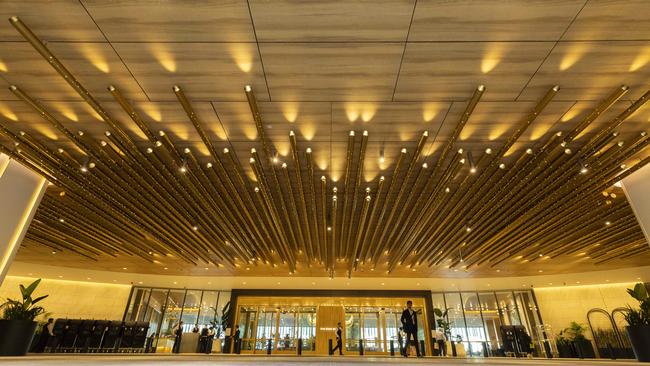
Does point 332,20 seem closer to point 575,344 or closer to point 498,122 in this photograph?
point 498,122

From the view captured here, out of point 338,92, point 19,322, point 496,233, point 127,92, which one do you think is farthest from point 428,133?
point 19,322

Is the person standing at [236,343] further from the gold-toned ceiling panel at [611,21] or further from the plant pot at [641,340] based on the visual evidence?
the gold-toned ceiling panel at [611,21]

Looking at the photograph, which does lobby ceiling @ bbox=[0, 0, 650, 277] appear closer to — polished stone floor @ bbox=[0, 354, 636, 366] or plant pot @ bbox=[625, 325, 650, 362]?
plant pot @ bbox=[625, 325, 650, 362]

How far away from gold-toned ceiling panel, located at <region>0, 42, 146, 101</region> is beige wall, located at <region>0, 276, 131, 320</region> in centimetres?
1683

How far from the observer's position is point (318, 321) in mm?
17688

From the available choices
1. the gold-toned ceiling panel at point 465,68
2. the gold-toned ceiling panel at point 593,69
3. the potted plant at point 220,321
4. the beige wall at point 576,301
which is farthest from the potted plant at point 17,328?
the beige wall at point 576,301

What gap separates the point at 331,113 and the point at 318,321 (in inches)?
609

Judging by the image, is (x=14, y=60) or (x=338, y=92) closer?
(x=14, y=60)

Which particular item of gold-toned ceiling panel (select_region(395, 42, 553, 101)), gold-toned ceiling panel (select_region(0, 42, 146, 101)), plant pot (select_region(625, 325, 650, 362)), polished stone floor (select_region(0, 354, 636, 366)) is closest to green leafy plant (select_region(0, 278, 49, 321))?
polished stone floor (select_region(0, 354, 636, 366))

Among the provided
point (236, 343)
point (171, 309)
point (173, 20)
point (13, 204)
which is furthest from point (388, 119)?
point (171, 309)

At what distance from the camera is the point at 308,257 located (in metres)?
11.5

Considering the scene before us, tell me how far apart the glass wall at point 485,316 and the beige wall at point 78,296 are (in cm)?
1753

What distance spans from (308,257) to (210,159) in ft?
21.3

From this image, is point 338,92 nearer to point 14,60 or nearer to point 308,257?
point 14,60
